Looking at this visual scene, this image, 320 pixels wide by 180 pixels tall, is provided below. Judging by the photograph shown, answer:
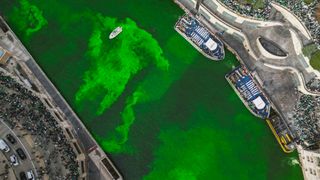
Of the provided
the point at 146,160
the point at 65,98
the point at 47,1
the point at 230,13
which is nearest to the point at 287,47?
the point at 230,13

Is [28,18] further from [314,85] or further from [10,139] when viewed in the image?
[314,85]

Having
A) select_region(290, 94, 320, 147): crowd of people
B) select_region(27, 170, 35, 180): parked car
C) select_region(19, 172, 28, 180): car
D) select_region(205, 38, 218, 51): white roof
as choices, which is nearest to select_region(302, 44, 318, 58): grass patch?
select_region(290, 94, 320, 147): crowd of people

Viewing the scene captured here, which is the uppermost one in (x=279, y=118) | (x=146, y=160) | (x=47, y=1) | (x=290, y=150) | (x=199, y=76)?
(x=47, y=1)

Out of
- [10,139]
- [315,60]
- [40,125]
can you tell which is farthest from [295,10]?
[10,139]

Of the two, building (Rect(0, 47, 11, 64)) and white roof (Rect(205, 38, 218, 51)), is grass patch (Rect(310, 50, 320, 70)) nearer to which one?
white roof (Rect(205, 38, 218, 51))

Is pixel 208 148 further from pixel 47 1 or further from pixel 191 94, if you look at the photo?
pixel 47 1

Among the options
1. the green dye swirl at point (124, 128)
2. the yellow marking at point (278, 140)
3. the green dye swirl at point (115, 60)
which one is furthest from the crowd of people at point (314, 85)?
the green dye swirl at point (124, 128)
